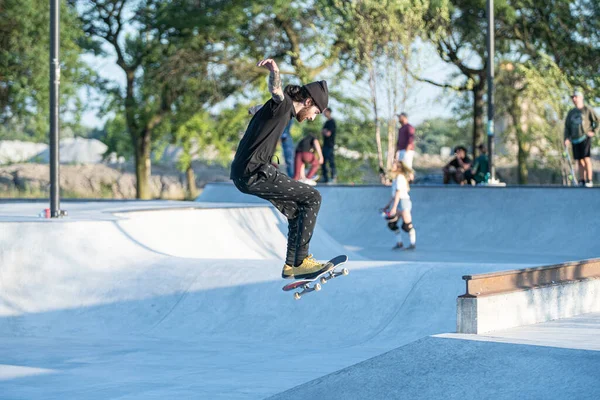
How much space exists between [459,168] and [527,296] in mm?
15952

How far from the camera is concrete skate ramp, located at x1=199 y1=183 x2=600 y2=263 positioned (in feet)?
57.4

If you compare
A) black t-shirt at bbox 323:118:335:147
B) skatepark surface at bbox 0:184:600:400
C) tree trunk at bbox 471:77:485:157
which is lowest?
skatepark surface at bbox 0:184:600:400

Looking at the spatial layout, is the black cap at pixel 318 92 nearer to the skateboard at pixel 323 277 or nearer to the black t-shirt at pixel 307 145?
the skateboard at pixel 323 277

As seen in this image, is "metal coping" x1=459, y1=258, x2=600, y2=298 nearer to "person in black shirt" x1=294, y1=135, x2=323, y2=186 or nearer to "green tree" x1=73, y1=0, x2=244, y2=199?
"person in black shirt" x1=294, y1=135, x2=323, y2=186

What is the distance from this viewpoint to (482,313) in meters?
7.61

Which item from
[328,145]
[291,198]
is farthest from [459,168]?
[291,198]

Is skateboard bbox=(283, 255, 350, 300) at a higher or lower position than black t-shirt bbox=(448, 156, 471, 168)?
lower

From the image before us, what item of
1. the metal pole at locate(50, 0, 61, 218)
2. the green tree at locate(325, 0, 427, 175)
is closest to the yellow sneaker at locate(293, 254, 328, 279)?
the metal pole at locate(50, 0, 61, 218)

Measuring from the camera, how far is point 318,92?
7.34 meters

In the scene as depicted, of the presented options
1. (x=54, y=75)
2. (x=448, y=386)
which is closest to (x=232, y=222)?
(x=54, y=75)

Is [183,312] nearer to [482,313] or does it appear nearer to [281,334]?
[281,334]

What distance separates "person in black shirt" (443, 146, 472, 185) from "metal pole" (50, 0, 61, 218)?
41.4 feet

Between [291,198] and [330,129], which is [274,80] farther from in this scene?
[330,129]

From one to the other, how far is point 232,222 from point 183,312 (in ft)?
17.7
